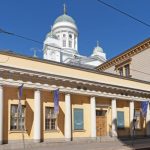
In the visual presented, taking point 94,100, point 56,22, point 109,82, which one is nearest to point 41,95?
point 94,100

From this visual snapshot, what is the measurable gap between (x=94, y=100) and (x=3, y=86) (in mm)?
8747

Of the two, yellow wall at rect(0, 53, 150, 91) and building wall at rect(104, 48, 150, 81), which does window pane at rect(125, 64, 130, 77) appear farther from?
yellow wall at rect(0, 53, 150, 91)

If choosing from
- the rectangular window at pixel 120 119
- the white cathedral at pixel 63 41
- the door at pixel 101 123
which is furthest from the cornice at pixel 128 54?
the white cathedral at pixel 63 41

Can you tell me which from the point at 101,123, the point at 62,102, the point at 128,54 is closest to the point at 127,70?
the point at 128,54

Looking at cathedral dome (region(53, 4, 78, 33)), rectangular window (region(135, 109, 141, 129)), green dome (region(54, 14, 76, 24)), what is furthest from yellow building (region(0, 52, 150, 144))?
green dome (region(54, 14, 76, 24))

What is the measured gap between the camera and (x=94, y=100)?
1079 inches

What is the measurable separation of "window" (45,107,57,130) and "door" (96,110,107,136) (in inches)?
192

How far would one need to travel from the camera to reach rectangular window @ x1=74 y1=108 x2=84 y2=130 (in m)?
26.2

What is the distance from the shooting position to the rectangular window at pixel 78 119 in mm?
26172

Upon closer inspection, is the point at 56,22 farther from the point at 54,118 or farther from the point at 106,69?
the point at 54,118

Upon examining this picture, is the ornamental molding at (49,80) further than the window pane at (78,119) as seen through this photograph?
No

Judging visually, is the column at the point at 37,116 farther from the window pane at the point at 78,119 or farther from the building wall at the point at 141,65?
the building wall at the point at 141,65

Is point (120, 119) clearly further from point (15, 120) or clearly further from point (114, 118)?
point (15, 120)

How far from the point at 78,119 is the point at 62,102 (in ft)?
6.91
